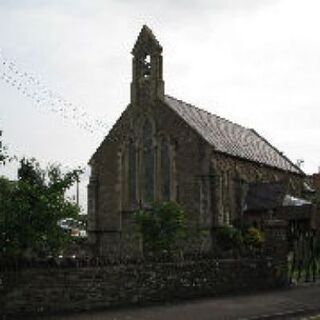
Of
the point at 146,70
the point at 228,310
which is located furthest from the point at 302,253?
the point at 146,70

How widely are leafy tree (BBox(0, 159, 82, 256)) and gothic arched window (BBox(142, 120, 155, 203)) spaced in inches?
1045

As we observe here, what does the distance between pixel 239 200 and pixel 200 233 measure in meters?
6.53

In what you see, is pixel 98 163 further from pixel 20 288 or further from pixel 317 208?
pixel 20 288

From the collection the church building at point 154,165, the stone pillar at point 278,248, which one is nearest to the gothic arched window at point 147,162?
the church building at point 154,165

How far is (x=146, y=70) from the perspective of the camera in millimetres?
46750

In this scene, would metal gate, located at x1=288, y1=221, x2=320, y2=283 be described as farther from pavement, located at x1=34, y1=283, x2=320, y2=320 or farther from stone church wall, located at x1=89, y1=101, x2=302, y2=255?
stone church wall, located at x1=89, y1=101, x2=302, y2=255

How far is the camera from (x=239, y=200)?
47500mm

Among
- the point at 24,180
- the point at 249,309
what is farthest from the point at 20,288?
the point at 249,309

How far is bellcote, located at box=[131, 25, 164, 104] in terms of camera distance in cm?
4606

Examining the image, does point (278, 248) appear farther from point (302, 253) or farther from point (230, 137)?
point (230, 137)

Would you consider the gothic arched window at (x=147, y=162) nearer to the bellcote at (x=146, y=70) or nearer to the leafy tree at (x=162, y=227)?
the bellcote at (x=146, y=70)

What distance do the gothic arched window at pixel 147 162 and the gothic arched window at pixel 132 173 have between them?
707 millimetres

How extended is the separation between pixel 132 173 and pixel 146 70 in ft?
22.7

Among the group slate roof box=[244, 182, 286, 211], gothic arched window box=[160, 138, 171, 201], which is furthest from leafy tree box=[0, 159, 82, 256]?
slate roof box=[244, 182, 286, 211]
